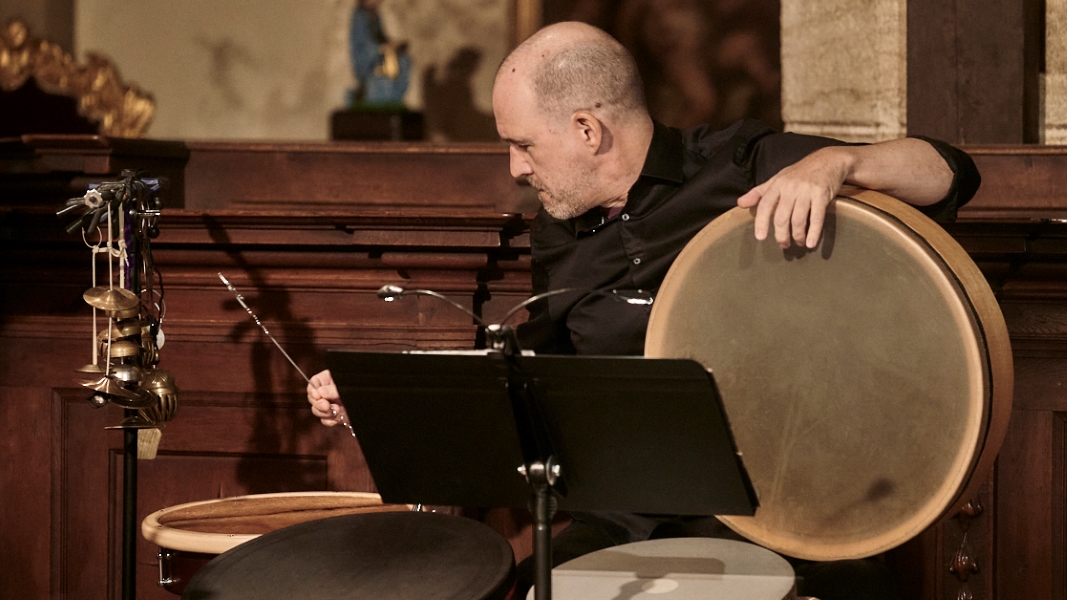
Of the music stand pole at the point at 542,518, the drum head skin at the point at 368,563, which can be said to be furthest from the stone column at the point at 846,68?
the music stand pole at the point at 542,518

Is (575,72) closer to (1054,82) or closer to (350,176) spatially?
(350,176)

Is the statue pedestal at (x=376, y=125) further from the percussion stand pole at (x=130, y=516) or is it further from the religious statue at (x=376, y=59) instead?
the percussion stand pole at (x=130, y=516)

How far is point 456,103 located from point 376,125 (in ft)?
1.36

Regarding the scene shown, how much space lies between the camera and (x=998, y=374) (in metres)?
1.71

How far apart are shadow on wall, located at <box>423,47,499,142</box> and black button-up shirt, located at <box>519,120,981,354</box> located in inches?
128

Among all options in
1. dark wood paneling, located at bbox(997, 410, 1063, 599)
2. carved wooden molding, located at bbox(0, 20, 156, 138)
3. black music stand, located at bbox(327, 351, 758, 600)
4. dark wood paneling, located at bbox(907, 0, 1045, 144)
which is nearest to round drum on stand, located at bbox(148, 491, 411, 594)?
black music stand, located at bbox(327, 351, 758, 600)

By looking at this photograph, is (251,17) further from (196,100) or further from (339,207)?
(339,207)

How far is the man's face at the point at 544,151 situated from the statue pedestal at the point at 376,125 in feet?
10.5

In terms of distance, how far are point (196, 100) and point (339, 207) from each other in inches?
118

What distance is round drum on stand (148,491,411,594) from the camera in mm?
2098

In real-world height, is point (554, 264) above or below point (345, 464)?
above

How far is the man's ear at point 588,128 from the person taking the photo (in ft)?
7.75

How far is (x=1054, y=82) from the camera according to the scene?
125 inches

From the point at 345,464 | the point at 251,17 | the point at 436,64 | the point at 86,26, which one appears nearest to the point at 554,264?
the point at 345,464
